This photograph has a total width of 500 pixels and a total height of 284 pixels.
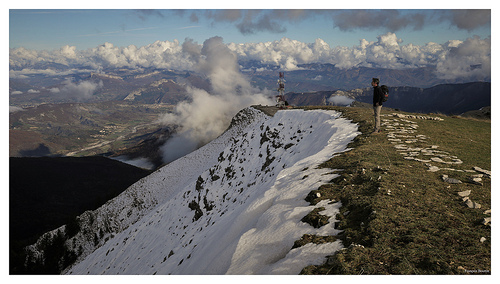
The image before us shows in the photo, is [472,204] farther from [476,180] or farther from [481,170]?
[481,170]

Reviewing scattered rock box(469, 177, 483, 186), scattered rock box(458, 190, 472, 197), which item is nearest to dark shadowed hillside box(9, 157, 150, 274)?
scattered rock box(458, 190, 472, 197)

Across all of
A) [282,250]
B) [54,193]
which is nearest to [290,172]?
[282,250]

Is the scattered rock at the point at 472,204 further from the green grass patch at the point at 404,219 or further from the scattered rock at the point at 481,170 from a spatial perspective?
the scattered rock at the point at 481,170

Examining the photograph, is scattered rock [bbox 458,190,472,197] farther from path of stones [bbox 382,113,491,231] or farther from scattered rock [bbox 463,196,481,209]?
scattered rock [bbox 463,196,481,209]

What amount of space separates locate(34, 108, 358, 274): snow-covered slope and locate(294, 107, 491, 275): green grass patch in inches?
27.9

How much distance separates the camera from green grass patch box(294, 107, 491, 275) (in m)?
6.18

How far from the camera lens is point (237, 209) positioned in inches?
734

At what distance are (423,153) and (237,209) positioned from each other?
1315cm

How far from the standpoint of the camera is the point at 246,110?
86.5 m

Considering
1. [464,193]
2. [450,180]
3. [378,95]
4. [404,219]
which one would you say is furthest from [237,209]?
[378,95]

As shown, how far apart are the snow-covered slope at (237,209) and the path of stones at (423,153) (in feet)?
12.1
